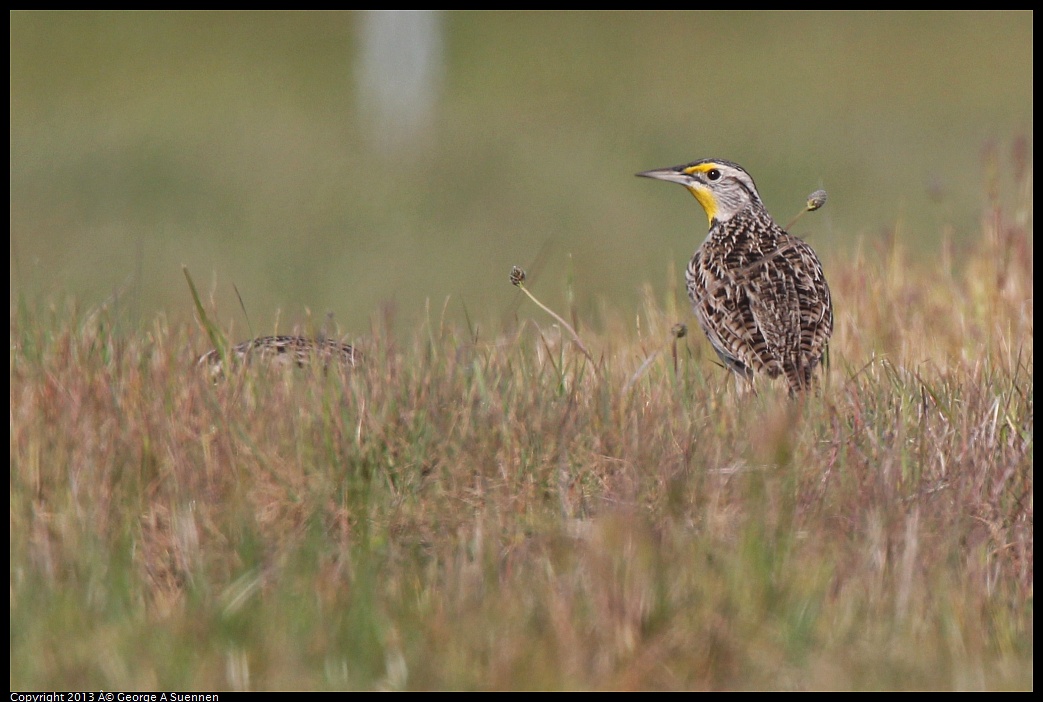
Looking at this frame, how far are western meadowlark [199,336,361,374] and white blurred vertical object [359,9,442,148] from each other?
17.2 m

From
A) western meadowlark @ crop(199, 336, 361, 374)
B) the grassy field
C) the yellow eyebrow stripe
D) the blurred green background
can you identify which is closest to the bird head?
the yellow eyebrow stripe

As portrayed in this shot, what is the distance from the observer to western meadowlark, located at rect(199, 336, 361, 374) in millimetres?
4902

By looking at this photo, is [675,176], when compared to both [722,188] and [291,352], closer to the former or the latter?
[722,188]

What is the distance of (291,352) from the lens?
16.6 ft

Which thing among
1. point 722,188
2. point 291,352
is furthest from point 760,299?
point 291,352

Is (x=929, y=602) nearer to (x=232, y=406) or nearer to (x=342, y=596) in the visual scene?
(x=342, y=596)

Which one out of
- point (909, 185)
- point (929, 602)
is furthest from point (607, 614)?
point (909, 185)

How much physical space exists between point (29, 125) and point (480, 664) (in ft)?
76.3

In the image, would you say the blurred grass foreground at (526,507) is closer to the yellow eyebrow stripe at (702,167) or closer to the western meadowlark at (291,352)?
the western meadowlark at (291,352)

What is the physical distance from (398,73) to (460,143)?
2147 millimetres

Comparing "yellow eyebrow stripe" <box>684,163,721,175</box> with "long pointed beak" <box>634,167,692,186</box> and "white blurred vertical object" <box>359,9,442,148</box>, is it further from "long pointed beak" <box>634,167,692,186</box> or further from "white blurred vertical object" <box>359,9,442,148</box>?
"white blurred vertical object" <box>359,9,442,148</box>

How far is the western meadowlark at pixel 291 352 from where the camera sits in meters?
4.90

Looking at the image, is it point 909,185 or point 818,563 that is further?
point 909,185

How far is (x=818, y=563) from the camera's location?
371cm
